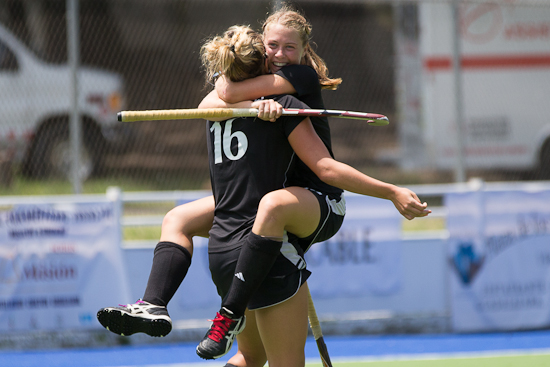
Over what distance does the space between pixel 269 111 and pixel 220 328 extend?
936 millimetres

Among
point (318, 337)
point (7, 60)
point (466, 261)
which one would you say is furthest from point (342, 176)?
point (7, 60)

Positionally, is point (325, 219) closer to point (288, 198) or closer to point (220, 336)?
point (288, 198)

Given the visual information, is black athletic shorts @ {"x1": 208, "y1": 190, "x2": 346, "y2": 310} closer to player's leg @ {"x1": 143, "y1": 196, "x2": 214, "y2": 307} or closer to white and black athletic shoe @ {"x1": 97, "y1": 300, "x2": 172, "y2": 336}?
player's leg @ {"x1": 143, "y1": 196, "x2": 214, "y2": 307}

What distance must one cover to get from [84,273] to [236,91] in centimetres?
342

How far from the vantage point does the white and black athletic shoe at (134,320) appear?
2.81m

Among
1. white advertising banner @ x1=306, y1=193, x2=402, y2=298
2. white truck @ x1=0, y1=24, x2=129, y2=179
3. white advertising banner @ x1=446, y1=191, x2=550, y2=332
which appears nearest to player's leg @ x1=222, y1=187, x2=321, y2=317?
white advertising banner @ x1=306, y1=193, x2=402, y2=298

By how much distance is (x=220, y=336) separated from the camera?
281 centimetres

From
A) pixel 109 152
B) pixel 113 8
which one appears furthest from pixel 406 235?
pixel 113 8

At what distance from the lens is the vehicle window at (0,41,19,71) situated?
28.6 ft

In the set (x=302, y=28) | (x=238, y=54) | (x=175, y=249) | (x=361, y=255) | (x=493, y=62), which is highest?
(x=493, y=62)

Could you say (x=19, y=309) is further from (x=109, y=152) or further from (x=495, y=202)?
(x=495, y=202)

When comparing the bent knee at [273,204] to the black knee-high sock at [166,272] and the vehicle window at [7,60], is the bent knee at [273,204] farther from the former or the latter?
→ the vehicle window at [7,60]

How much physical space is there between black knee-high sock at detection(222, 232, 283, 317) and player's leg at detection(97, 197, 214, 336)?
0.98ft

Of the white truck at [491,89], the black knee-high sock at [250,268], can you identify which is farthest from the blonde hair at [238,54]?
A: the white truck at [491,89]
